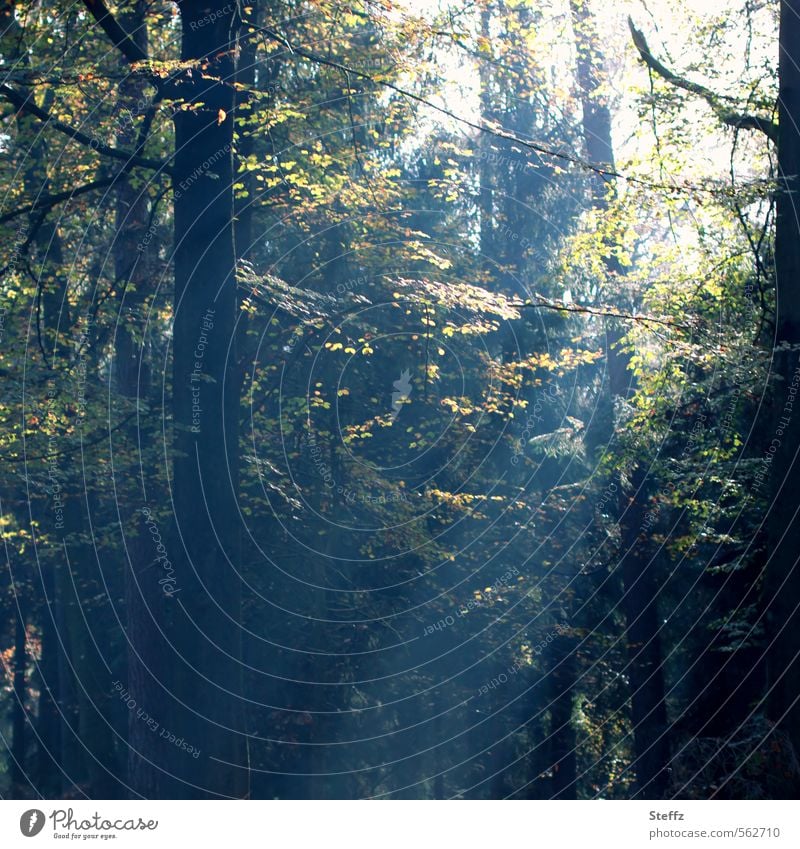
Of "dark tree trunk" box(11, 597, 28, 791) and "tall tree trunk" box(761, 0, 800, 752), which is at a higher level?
"tall tree trunk" box(761, 0, 800, 752)

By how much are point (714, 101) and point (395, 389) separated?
894 cm

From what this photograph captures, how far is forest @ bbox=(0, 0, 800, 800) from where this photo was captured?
1106 cm

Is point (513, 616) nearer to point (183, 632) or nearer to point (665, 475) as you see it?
point (665, 475)

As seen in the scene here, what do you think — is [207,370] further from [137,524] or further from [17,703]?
[17,703]

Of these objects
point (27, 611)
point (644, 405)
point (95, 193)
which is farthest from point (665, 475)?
point (27, 611)

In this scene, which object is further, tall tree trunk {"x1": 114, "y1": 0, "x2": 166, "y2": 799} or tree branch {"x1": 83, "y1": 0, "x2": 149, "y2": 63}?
tall tree trunk {"x1": 114, "y1": 0, "x2": 166, "y2": 799}

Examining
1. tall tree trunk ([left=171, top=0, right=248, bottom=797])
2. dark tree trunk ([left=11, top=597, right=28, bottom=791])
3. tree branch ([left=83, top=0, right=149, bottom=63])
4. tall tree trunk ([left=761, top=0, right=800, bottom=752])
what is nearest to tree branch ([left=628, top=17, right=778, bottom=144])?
tall tree trunk ([left=761, top=0, right=800, bottom=752])

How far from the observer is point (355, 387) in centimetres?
1847

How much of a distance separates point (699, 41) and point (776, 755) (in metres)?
8.27

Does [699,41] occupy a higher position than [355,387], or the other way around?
[699,41]

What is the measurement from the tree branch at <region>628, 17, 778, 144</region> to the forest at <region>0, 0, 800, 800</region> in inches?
1.8

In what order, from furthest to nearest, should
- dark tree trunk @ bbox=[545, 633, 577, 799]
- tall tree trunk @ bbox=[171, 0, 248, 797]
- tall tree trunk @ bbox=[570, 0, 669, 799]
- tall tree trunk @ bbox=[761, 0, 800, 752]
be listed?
dark tree trunk @ bbox=[545, 633, 577, 799], tall tree trunk @ bbox=[570, 0, 669, 799], tall tree trunk @ bbox=[171, 0, 248, 797], tall tree trunk @ bbox=[761, 0, 800, 752]

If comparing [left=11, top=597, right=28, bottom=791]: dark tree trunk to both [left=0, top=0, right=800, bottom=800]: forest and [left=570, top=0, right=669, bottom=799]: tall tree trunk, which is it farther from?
[left=570, top=0, right=669, bottom=799]: tall tree trunk

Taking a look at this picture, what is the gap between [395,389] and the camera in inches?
752
